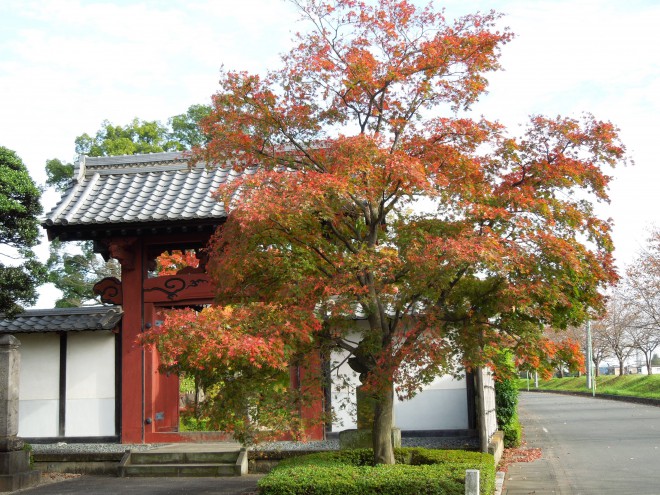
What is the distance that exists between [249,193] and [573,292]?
14.0 feet

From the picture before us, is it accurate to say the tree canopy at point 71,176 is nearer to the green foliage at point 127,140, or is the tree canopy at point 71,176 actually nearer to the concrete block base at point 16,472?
the green foliage at point 127,140

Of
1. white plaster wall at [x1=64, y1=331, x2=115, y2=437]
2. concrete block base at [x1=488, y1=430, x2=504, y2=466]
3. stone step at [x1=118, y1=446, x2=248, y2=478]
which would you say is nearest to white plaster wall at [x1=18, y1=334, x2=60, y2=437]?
white plaster wall at [x1=64, y1=331, x2=115, y2=437]

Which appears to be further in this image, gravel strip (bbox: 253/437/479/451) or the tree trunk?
gravel strip (bbox: 253/437/479/451)

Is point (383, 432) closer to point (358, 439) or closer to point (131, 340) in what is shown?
point (358, 439)

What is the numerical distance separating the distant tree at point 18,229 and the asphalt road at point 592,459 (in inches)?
364

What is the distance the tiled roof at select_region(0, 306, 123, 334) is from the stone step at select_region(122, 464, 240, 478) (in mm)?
2898

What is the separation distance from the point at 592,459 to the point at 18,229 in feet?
40.3

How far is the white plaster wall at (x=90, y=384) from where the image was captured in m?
14.9

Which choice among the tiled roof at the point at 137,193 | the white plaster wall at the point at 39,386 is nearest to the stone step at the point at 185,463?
the white plaster wall at the point at 39,386

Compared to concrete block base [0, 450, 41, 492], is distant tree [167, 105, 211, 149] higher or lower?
higher

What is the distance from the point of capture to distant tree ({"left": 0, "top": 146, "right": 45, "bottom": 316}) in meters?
13.2

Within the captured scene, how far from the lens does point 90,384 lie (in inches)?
594

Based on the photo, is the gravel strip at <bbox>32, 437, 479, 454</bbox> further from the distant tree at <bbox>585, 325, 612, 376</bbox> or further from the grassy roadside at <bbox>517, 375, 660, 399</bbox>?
the distant tree at <bbox>585, 325, 612, 376</bbox>

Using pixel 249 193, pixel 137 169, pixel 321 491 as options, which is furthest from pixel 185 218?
pixel 321 491
